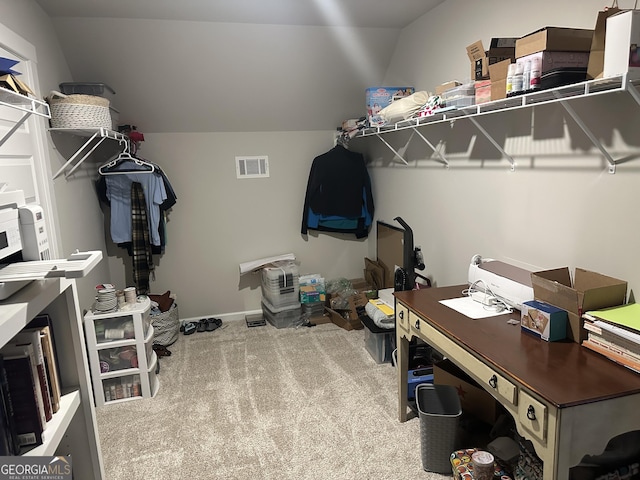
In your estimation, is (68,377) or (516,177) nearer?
(68,377)

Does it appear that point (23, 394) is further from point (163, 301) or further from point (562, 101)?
point (163, 301)

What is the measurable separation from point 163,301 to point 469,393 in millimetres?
2486

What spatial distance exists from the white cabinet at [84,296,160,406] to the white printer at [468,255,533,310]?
6.70 feet

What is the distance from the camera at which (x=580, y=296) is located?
160 centimetres

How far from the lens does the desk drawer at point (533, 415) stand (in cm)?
134

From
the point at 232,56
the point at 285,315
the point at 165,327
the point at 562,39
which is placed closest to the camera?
the point at 562,39

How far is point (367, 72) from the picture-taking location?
3654mm

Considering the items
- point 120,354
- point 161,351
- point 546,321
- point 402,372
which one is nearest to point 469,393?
point 402,372

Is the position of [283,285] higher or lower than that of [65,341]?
lower

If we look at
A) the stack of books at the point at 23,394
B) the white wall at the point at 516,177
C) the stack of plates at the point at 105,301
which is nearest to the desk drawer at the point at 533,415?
the white wall at the point at 516,177

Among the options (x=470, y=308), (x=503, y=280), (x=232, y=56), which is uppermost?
(x=232, y=56)

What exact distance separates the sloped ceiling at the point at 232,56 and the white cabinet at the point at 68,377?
2131mm

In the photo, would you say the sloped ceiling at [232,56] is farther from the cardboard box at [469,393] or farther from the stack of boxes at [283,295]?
the cardboard box at [469,393]

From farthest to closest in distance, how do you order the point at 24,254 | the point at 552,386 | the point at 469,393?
the point at 469,393 → the point at 552,386 → the point at 24,254
